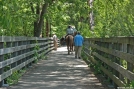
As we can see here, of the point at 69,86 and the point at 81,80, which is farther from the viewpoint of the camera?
the point at 81,80

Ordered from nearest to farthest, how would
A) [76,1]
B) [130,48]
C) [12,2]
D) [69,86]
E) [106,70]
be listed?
[130,48] → [12,2] → [69,86] → [106,70] → [76,1]

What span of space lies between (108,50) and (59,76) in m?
2.72

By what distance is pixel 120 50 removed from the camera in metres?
7.77

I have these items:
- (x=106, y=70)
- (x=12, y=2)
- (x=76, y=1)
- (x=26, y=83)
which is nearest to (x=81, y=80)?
(x=106, y=70)

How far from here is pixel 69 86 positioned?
30.5ft

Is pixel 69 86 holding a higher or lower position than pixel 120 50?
lower

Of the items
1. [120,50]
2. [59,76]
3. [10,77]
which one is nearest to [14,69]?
[10,77]

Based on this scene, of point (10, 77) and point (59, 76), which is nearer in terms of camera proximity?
point (10, 77)

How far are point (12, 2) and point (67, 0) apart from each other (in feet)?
47.5

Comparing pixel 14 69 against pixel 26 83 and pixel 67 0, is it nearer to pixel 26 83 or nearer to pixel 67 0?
pixel 26 83

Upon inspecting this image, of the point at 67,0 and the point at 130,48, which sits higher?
the point at 67,0

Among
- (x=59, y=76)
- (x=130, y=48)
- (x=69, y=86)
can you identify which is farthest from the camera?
(x=59, y=76)

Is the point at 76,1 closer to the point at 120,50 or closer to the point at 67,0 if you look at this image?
the point at 67,0

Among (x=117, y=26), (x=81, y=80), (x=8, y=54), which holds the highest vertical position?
(x=117, y=26)
